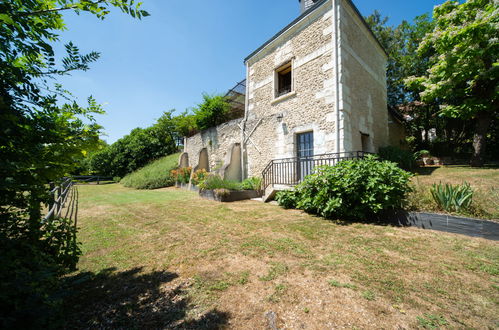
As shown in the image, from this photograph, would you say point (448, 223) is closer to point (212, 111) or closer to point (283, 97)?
point (283, 97)

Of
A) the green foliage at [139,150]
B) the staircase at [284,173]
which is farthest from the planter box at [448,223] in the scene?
the green foliage at [139,150]

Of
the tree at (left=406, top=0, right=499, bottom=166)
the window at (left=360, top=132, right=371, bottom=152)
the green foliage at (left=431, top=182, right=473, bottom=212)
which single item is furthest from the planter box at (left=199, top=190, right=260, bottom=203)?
the tree at (left=406, top=0, right=499, bottom=166)

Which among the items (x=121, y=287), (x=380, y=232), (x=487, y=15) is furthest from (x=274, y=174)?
(x=487, y=15)

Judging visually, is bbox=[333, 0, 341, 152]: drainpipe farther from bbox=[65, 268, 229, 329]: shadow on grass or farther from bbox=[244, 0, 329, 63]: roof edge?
bbox=[65, 268, 229, 329]: shadow on grass

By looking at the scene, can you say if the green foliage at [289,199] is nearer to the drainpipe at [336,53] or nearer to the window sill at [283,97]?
the drainpipe at [336,53]

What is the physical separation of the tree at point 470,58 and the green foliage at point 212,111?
1066 centimetres

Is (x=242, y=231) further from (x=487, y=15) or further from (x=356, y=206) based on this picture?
(x=487, y=15)

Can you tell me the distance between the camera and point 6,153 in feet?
4.03

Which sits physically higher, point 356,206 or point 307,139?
point 307,139

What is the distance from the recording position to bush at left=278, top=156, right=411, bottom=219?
3.96 m

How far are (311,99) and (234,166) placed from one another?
4633mm

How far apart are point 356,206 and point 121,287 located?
14.1ft

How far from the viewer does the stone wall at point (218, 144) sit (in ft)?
32.3

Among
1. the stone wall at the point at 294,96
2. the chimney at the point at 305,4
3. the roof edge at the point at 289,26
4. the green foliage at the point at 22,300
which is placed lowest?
the green foliage at the point at 22,300
